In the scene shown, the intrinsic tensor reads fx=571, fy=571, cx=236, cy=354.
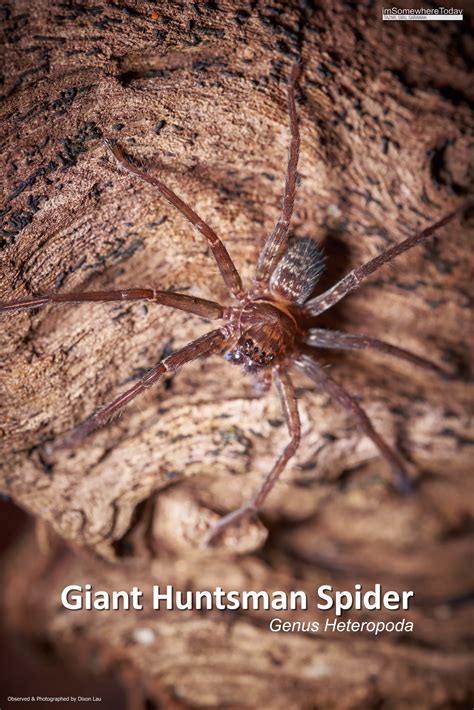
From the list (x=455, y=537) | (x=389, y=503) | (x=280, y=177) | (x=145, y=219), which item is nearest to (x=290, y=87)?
(x=280, y=177)

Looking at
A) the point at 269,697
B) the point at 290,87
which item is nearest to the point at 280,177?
the point at 290,87

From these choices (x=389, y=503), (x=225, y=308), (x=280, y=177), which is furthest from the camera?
(x=389, y=503)

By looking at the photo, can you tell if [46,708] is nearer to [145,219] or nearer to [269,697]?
[269,697]

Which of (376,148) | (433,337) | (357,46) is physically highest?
(357,46)

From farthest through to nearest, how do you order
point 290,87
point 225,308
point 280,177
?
point 225,308 → point 280,177 → point 290,87

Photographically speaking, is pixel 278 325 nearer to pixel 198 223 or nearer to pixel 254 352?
pixel 254 352

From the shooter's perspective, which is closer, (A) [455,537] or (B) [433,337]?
(B) [433,337]

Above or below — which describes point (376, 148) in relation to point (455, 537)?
above
